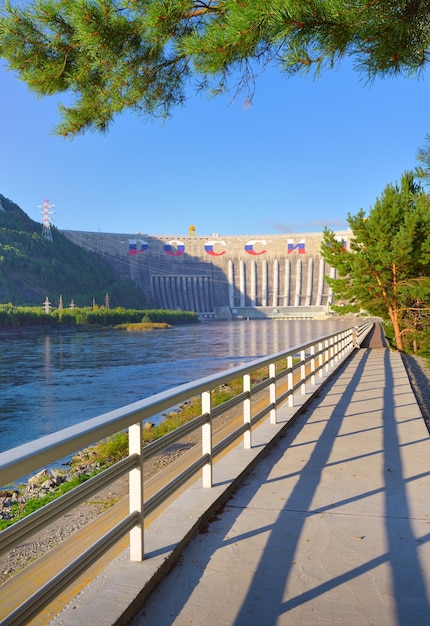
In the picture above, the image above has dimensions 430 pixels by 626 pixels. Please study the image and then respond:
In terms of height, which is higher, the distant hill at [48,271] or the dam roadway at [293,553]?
the distant hill at [48,271]

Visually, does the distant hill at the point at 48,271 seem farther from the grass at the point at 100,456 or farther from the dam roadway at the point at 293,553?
the dam roadway at the point at 293,553

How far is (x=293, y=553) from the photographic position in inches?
161

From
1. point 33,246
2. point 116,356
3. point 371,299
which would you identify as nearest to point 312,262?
point 33,246

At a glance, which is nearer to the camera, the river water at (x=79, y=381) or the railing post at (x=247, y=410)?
the railing post at (x=247, y=410)

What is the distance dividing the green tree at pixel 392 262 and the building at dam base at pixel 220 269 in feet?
486

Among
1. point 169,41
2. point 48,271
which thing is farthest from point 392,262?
point 48,271

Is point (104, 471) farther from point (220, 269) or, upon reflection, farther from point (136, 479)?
point (220, 269)

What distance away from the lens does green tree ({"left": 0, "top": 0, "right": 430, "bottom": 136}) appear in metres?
5.28

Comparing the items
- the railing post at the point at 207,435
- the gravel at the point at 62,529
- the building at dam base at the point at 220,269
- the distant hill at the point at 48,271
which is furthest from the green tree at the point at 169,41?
the building at dam base at the point at 220,269

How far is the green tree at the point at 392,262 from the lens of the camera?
25.4 metres

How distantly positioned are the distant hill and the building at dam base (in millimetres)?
6016

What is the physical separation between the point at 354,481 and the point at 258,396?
35.0 ft

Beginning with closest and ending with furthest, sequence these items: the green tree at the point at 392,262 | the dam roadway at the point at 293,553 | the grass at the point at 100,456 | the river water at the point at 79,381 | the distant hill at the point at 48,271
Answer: the dam roadway at the point at 293,553 → the grass at the point at 100,456 → the river water at the point at 79,381 → the green tree at the point at 392,262 → the distant hill at the point at 48,271

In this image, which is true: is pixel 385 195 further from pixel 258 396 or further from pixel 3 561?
pixel 3 561
